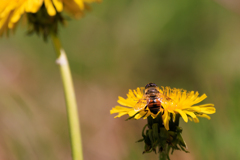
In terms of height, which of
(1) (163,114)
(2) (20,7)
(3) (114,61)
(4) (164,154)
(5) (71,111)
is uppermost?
(3) (114,61)

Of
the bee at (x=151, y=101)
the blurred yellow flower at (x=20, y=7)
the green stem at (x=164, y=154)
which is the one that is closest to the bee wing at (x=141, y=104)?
the bee at (x=151, y=101)

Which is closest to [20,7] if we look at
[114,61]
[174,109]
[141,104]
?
[141,104]

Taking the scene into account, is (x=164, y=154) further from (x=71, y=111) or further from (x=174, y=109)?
(x=71, y=111)

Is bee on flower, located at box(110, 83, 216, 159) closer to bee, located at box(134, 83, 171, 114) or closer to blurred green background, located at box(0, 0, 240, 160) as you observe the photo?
bee, located at box(134, 83, 171, 114)

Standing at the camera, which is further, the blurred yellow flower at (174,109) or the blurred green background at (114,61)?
the blurred green background at (114,61)

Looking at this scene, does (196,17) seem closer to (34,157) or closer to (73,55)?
(73,55)

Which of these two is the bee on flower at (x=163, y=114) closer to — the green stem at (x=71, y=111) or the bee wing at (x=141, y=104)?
the bee wing at (x=141, y=104)

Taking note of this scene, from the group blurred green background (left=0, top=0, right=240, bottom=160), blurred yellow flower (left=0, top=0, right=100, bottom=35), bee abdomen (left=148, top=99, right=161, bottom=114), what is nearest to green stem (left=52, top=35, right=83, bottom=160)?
blurred yellow flower (left=0, top=0, right=100, bottom=35)
